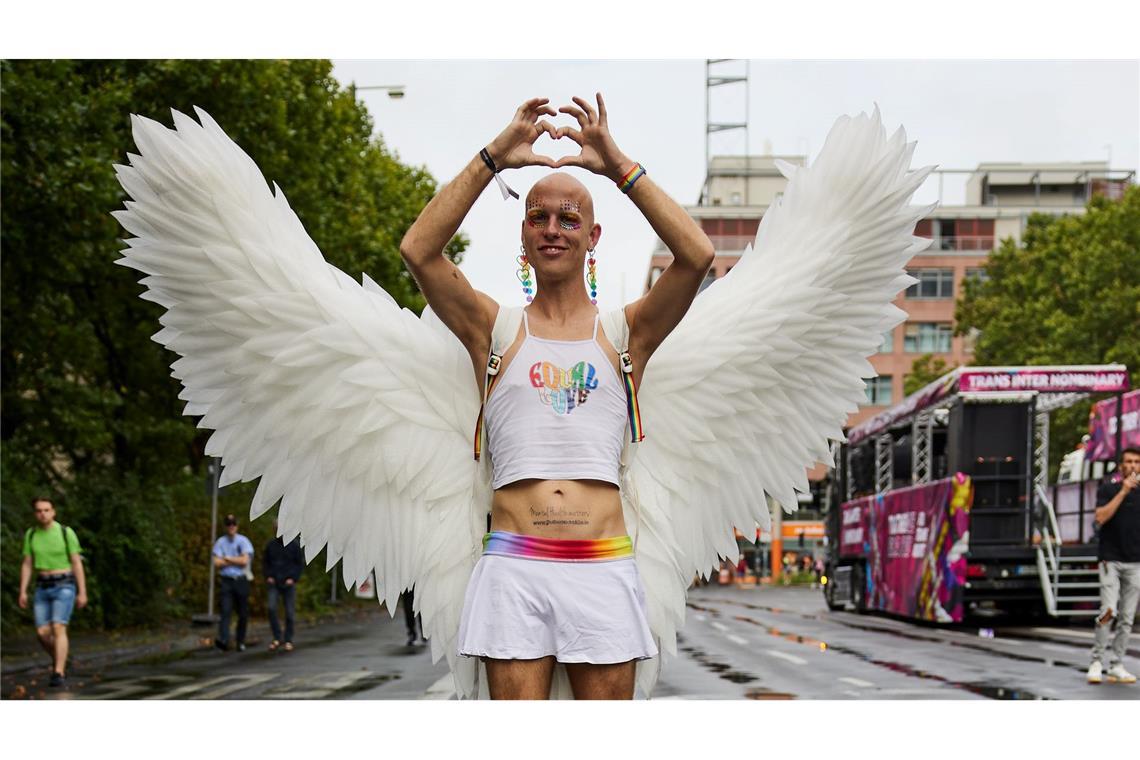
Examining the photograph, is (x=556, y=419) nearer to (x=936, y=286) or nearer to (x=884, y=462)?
(x=884, y=462)

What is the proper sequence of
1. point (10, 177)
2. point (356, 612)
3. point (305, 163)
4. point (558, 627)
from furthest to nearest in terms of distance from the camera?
1. point (356, 612)
2. point (305, 163)
3. point (10, 177)
4. point (558, 627)

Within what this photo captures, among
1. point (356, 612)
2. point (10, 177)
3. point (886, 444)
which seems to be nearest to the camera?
point (10, 177)

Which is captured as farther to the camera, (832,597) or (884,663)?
(832,597)

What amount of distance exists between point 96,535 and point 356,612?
11.0 m

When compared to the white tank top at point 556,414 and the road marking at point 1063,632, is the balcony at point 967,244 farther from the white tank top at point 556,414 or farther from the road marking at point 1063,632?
the white tank top at point 556,414

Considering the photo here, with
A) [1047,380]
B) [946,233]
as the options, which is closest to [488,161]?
[1047,380]

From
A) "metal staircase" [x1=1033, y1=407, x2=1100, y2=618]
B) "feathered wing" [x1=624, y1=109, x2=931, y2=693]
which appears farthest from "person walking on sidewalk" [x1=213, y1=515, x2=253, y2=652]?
"feathered wing" [x1=624, y1=109, x2=931, y2=693]

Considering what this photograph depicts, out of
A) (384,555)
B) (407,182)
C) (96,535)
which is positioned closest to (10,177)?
(96,535)

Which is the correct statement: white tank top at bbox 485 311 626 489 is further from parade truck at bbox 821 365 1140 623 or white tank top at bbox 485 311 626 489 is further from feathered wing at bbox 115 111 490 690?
parade truck at bbox 821 365 1140 623

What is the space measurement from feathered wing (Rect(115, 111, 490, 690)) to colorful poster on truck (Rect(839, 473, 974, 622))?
1659cm

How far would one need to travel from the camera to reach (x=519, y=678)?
340 cm

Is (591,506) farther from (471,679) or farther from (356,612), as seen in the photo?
(356,612)

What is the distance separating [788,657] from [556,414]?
40.5ft

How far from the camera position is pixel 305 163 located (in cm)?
2228
